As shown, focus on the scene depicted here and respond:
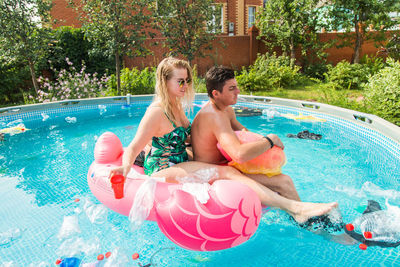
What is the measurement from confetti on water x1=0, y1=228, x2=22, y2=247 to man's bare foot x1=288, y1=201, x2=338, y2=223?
8.98 ft

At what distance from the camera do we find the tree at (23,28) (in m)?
7.75

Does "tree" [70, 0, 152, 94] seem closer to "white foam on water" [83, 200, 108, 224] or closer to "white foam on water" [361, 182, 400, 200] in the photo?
"white foam on water" [83, 200, 108, 224]

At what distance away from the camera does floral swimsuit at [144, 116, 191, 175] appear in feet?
8.45

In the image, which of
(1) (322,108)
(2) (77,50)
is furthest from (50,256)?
(2) (77,50)

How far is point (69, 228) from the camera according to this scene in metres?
2.98

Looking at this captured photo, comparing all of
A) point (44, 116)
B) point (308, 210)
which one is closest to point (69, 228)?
point (308, 210)

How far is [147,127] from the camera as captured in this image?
235cm

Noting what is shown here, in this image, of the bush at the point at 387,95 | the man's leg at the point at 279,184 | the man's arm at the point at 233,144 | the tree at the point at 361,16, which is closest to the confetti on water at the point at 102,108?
the man's arm at the point at 233,144

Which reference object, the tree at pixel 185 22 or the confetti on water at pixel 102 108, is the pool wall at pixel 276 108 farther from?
the tree at pixel 185 22

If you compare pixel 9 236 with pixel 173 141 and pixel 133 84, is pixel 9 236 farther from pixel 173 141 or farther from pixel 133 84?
pixel 133 84

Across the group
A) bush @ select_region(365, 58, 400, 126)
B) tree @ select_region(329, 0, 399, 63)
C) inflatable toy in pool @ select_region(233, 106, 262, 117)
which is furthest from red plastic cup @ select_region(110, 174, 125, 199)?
tree @ select_region(329, 0, 399, 63)

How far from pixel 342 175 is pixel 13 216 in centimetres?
445

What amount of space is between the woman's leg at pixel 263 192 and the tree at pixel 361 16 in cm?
1354

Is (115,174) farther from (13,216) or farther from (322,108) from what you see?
(322,108)
